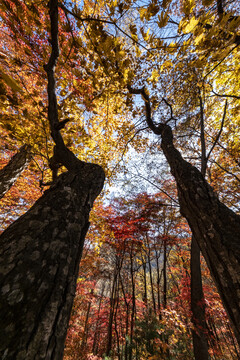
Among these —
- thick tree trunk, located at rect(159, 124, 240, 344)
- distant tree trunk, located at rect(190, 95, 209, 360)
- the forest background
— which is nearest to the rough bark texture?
the forest background

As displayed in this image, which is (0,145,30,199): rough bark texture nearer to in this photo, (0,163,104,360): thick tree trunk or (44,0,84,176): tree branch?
(44,0,84,176): tree branch

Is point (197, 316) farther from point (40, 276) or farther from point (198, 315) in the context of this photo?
point (40, 276)

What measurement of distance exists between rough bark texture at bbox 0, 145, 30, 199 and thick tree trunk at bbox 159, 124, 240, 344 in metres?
4.55

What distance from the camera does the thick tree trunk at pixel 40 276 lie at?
59cm

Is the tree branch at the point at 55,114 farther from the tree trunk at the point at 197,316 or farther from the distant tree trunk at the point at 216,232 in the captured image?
the tree trunk at the point at 197,316

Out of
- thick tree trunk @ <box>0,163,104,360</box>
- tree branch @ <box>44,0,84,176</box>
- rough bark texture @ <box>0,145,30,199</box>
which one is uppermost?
rough bark texture @ <box>0,145,30,199</box>

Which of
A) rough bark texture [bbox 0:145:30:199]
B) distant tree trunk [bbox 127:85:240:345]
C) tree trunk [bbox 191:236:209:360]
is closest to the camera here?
distant tree trunk [bbox 127:85:240:345]

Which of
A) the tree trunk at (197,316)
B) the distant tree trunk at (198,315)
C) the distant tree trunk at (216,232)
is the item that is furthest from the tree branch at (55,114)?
the tree trunk at (197,316)

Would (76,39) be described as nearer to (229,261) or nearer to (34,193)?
(229,261)

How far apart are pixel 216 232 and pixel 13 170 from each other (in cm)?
560

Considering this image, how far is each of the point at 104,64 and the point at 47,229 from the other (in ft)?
7.72

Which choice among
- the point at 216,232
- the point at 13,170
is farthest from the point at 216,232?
the point at 13,170

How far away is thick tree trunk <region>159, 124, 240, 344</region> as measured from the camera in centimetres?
114

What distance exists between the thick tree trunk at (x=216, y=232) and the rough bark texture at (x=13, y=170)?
179 inches
